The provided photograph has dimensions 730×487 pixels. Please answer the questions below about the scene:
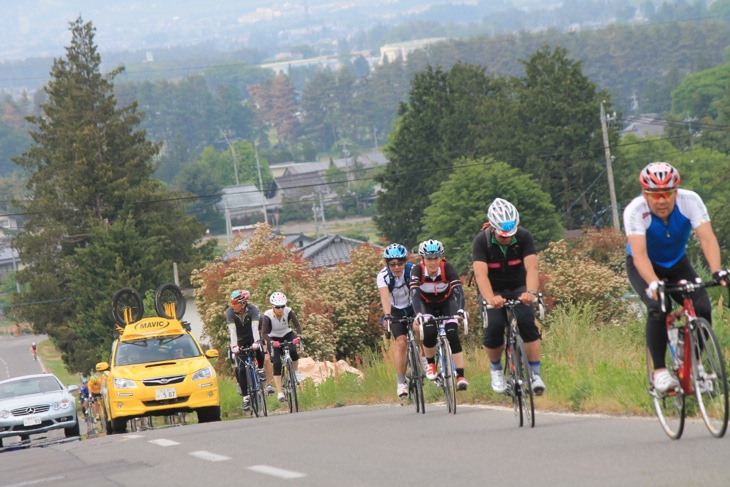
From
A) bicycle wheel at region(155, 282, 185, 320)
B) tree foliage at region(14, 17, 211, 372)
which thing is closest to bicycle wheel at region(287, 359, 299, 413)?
bicycle wheel at region(155, 282, 185, 320)

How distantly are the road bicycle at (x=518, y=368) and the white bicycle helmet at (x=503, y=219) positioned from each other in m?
0.62

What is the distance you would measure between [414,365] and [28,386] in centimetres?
1348

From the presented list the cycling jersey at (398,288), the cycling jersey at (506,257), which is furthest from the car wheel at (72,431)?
the cycling jersey at (506,257)

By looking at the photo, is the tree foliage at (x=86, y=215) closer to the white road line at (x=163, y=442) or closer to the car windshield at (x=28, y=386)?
the car windshield at (x=28, y=386)

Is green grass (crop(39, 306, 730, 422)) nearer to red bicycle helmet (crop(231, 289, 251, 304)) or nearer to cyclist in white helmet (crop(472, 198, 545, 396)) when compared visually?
cyclist in white helmet (crop(472, 198, 545, 396))

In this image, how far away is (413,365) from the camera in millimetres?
15266

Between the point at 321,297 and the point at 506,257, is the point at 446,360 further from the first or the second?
the point at 321,297

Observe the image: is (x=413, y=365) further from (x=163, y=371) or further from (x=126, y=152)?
(x=126, y=152)

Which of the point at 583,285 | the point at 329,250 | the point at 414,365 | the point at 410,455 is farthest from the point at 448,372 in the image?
the point at 329,250

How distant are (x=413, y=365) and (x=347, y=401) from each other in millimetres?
5655

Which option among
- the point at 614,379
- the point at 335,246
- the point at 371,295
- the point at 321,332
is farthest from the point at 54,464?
the point at 335,246

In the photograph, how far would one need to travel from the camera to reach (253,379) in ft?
69.1

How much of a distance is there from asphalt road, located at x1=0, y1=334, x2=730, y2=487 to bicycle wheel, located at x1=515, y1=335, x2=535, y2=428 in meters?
0.20

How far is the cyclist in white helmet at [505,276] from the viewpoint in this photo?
38.8ft
